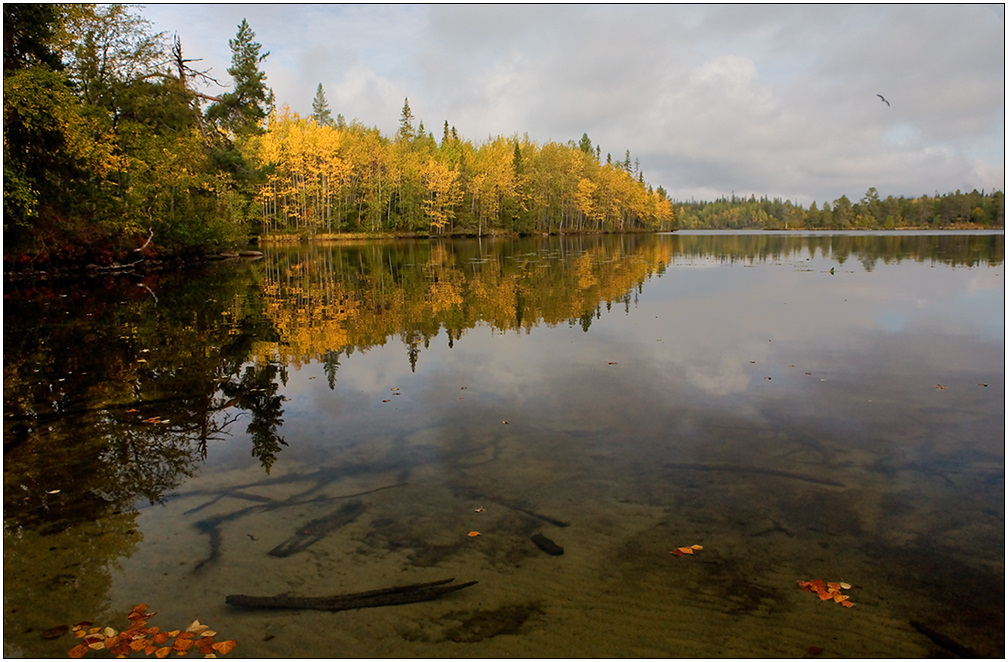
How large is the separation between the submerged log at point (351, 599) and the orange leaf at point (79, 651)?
2.67 feet

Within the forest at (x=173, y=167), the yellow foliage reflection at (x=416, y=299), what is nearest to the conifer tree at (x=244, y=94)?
the forest at (x=173, y=167)

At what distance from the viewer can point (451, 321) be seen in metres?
14.9

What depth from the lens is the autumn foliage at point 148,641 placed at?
366 centimetres

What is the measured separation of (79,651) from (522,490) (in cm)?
352

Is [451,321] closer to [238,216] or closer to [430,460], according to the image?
[430,460]

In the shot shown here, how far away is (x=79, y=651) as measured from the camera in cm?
367

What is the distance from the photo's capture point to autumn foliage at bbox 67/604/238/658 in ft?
12.0

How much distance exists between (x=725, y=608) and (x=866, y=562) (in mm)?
1364

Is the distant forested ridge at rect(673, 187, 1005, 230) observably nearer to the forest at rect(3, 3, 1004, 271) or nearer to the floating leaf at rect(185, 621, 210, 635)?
the forest at rect(3, 3, 1004, 271)

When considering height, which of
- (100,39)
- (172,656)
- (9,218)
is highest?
(100,39)

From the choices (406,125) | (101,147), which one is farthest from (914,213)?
(101,147)

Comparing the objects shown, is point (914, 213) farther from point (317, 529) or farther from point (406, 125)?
point (317, 529)

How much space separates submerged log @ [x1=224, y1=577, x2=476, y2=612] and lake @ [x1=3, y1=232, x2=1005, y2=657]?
0.23 feet

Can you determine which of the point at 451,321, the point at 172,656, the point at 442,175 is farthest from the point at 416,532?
the point at 442,175
